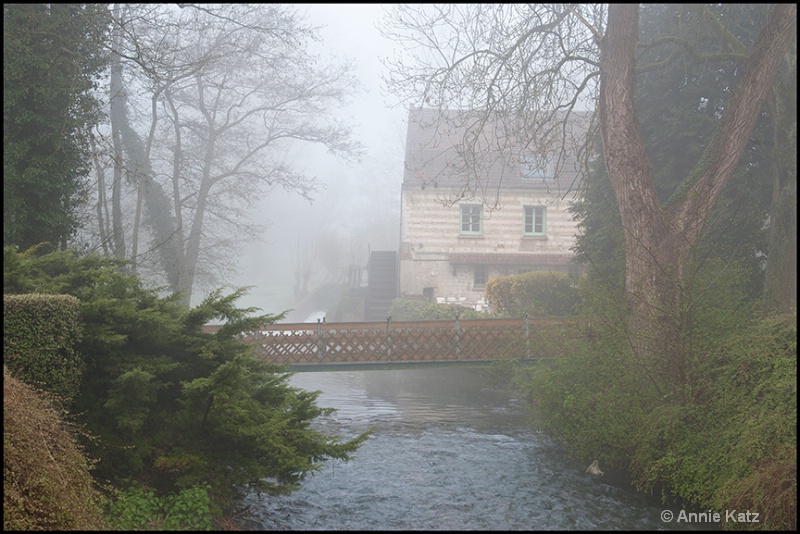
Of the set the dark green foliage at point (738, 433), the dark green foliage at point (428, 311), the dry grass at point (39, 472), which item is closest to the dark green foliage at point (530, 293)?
the dark green foliage at point (428, 311)

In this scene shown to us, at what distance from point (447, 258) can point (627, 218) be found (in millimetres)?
22911

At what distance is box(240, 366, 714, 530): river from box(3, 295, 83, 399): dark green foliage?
2543 millimetres

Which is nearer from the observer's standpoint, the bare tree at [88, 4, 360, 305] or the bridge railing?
the bridge railing

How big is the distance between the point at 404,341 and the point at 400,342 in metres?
0.14

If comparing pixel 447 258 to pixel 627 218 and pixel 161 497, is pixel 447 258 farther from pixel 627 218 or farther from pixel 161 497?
pixel 161 497

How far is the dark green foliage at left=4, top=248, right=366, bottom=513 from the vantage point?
8.23 metres

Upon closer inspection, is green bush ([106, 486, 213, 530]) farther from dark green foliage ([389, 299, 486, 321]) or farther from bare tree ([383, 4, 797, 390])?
dark green foliage ([389, 299, 486, 321])

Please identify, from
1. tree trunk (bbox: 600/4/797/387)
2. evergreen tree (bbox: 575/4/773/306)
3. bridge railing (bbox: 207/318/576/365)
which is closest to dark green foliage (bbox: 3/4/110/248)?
bridge railing (bbox: 207/318/576/365)

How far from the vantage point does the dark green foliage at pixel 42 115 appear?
11.9m

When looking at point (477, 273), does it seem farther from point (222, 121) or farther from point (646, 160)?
point (646, 160)

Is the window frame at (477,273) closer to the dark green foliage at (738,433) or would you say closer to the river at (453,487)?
the river at (453,487)

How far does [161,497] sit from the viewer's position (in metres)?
8.06

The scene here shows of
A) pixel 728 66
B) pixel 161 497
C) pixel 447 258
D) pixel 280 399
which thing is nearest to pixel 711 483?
pixel 280 399

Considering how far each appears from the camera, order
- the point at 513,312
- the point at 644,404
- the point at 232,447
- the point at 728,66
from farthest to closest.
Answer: the point at 513,312
the point at 728,66
the point at 644,404
the point at 232,447
